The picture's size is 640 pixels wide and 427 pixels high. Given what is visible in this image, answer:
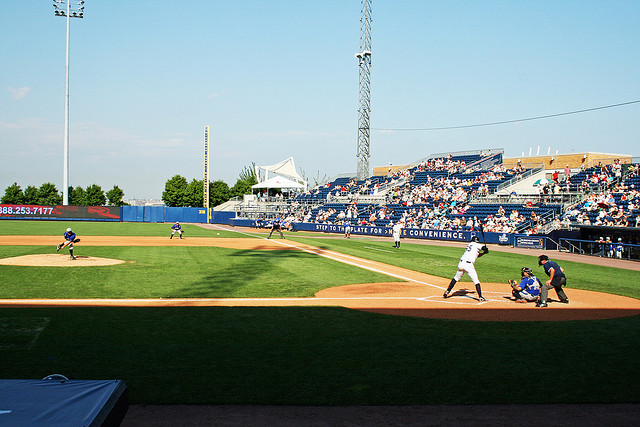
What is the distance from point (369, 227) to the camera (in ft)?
159

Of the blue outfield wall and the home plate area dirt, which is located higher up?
the blue outfield wall

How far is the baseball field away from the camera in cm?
669

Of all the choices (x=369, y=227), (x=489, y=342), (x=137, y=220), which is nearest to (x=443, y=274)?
Answer: (x=489, y=342)

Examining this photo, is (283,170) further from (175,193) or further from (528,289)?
(528,289)

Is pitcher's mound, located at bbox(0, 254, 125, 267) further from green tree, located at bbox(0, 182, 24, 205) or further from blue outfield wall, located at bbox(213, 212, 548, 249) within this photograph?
green tree, located at bbox(0, 182, 24, 205)

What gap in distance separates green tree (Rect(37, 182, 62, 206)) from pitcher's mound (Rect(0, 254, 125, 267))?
71.1 m

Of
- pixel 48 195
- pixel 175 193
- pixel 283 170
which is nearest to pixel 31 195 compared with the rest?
pixel 48 195

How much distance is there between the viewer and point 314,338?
9.13 metres

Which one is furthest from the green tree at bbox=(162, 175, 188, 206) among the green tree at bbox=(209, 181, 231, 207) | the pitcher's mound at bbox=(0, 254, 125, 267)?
the pitcher's mound at bbox=(0, 254, 125, 267)

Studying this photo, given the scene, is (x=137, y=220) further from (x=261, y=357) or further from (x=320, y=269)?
(x=261, y=357)

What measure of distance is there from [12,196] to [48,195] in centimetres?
540

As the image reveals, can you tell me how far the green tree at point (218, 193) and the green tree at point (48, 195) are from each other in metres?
27.2

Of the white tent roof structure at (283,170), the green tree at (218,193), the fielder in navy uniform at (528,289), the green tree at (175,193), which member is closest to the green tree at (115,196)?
the green tree at (175,193)

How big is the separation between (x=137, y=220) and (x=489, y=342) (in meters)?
71.5
